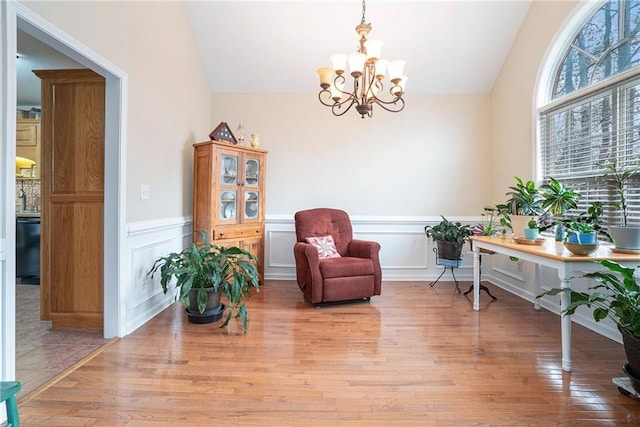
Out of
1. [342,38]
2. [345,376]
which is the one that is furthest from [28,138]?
[345,376]

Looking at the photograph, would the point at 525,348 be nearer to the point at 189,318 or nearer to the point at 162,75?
the point at 189,318

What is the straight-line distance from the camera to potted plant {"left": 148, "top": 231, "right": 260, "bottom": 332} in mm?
2463

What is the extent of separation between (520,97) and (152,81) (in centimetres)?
379

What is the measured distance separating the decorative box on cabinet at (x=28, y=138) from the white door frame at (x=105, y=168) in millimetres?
2805

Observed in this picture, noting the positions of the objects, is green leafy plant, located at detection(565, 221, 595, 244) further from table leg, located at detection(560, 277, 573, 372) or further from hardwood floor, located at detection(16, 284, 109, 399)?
hardwood floor, located at detection(16, 284, 109, 399)

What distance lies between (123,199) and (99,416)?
55.7 inches

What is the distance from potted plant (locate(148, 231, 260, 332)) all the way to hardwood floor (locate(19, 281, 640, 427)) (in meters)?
0.14

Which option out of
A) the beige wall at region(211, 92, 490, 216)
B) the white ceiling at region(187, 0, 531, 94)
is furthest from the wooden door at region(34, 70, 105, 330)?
the beige wall at region(211, 92, 490, 216)

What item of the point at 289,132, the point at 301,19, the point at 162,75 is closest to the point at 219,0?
the point at 301,19

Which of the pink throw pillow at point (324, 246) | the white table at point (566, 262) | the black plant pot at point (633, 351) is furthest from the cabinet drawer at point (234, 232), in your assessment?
the black plant pot at point (633, 351)

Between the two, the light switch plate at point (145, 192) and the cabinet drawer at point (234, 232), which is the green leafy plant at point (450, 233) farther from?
the light switch plate at point (145, 192)

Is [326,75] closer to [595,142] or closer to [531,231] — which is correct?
[531,231]

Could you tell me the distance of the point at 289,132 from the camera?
410 centimetres

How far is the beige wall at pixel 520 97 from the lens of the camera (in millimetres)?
3076
